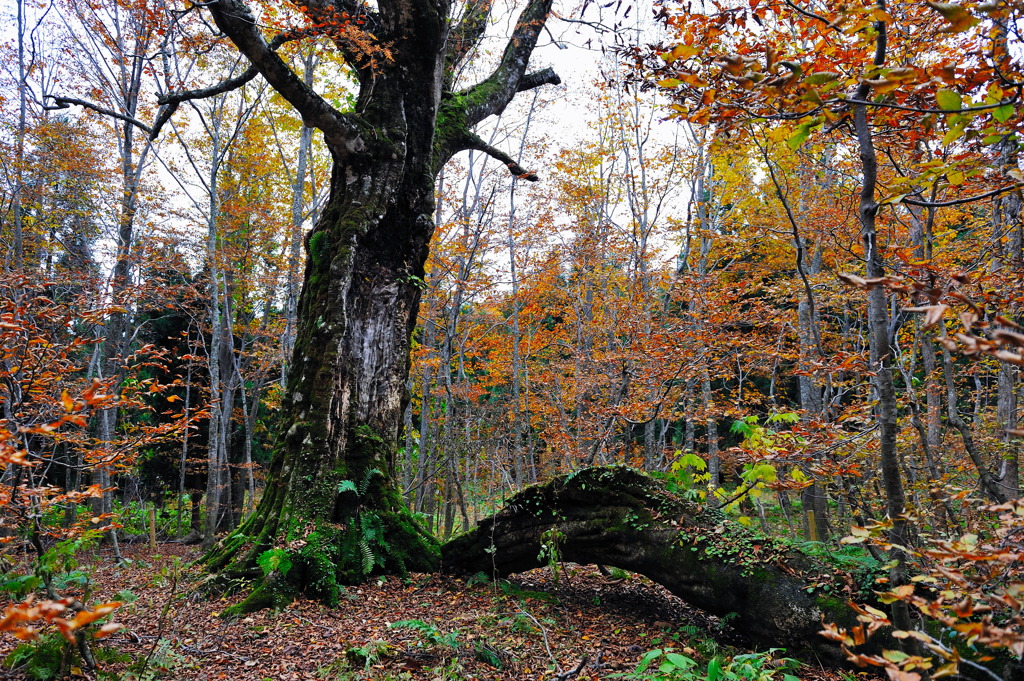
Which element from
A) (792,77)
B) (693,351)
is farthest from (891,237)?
(792,77)

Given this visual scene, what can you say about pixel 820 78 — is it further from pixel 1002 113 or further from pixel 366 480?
pixel 366 480

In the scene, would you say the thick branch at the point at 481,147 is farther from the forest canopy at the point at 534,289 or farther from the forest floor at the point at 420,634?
the forest floor at the point at 420,634

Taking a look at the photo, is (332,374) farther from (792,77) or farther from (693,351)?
(693,351)

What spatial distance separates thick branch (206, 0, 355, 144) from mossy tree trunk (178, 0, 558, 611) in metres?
0.01

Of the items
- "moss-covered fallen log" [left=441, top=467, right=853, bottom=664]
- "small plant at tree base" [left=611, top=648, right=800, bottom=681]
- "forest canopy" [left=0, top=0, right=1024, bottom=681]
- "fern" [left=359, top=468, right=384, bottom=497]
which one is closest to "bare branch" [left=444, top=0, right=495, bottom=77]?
"forest canopy" [left=0, top=0, right=1024, bottom=681]

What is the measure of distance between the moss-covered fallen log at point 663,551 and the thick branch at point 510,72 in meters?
5.59

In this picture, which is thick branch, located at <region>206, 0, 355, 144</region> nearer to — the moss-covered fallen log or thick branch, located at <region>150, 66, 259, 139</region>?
thick branch, located at <region>150, 66, 259, 139</region>

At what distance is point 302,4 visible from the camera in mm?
5770

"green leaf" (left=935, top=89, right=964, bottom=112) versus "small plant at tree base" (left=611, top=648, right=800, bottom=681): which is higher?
"green leaf" (left=935, top=89, right=964, bottom=112)

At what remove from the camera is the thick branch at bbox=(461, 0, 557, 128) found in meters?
7.52

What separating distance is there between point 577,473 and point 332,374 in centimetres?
287

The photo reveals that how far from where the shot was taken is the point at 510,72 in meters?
7.86

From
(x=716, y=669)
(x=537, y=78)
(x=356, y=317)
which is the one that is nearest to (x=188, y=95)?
(x=356, y=317)

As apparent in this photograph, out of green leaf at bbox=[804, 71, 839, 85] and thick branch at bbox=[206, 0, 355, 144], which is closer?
green leaf at bbox=[804, 71, 839, 85]
